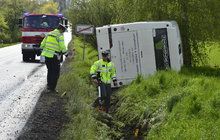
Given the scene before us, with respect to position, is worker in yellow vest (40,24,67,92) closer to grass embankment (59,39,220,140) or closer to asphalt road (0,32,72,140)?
asphalt road (0,32,72,140)

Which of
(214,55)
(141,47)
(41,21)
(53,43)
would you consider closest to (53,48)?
(53,43)

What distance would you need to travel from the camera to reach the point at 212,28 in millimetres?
16938

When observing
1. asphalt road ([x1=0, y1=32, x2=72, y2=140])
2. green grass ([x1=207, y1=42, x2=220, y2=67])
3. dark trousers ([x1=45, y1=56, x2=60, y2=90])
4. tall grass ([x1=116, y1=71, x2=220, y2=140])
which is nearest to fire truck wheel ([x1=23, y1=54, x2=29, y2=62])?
asphalt road ([x1=0, y1=32, x2=72, y2=140])

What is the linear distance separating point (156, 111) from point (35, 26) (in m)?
18.3

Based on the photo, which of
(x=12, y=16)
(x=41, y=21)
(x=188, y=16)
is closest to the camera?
(x=188, y=16)

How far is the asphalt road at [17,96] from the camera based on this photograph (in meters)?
10.4

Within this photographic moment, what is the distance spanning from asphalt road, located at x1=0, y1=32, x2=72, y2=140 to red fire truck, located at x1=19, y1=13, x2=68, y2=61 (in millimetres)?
4372

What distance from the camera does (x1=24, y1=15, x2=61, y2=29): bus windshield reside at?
26859mm

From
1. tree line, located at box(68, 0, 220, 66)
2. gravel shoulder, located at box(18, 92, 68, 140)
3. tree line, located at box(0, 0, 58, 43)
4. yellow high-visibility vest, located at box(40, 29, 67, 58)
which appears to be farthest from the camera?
tree line, located at box(0, 0, 58, 43)

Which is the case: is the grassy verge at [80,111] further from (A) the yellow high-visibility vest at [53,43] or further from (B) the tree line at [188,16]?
(B) the tree line at [188,16]

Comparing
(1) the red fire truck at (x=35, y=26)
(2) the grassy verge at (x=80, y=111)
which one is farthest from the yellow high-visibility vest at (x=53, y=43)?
(1) the red fire truck at (x=35, y=26)

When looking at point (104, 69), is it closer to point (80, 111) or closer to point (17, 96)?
point (80, 111)

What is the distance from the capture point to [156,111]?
10.0 metres

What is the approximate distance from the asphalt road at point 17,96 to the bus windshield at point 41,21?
4.36m
